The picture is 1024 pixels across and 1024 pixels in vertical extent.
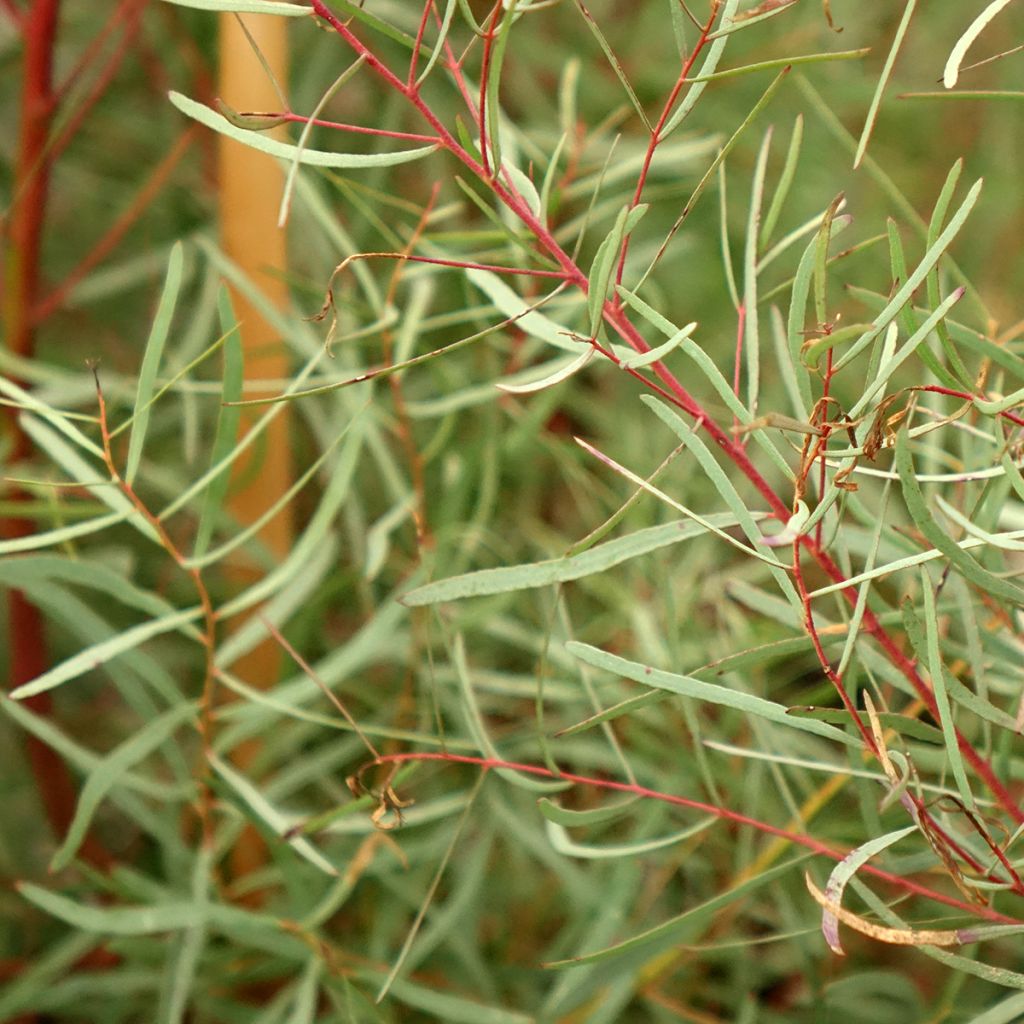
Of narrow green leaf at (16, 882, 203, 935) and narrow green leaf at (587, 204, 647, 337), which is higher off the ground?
narrow green leaf at (587, 204, 647, 337)

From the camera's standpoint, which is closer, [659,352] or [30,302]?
[659,352]

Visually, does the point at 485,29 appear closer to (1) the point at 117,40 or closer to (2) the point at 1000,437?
(2) the point at 1000,437

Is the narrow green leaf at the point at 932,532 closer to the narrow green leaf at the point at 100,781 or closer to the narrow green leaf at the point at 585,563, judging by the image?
the narrow green leaf at the point at 585,563

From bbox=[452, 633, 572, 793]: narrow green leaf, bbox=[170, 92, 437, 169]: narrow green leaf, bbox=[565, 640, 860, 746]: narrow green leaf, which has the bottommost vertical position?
bbox=[452, 633, 572, 793]: narrow green leaf

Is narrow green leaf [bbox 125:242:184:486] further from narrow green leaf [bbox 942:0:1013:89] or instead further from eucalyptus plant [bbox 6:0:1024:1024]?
narrow green leaf [bbox 942:0:1013:89]

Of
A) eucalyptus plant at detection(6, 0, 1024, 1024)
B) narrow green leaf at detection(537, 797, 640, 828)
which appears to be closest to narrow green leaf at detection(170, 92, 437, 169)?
eucalyptus plant at detection(6, 0, 1024, 1024)

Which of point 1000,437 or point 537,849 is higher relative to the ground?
point 1000,437

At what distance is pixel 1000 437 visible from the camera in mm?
167

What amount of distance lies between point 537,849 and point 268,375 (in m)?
0.17

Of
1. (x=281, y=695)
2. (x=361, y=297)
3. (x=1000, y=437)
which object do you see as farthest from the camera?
(x=361, y=297)

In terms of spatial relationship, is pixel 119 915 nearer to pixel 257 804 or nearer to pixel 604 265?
pixel 257 804

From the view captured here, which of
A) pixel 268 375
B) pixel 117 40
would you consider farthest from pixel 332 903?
pixel 117 40

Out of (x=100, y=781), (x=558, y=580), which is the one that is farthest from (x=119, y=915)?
(x=558, y=580)

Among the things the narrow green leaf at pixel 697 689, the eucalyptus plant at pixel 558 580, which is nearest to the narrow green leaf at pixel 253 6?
the eucalyptus plant at pixel 558 580
